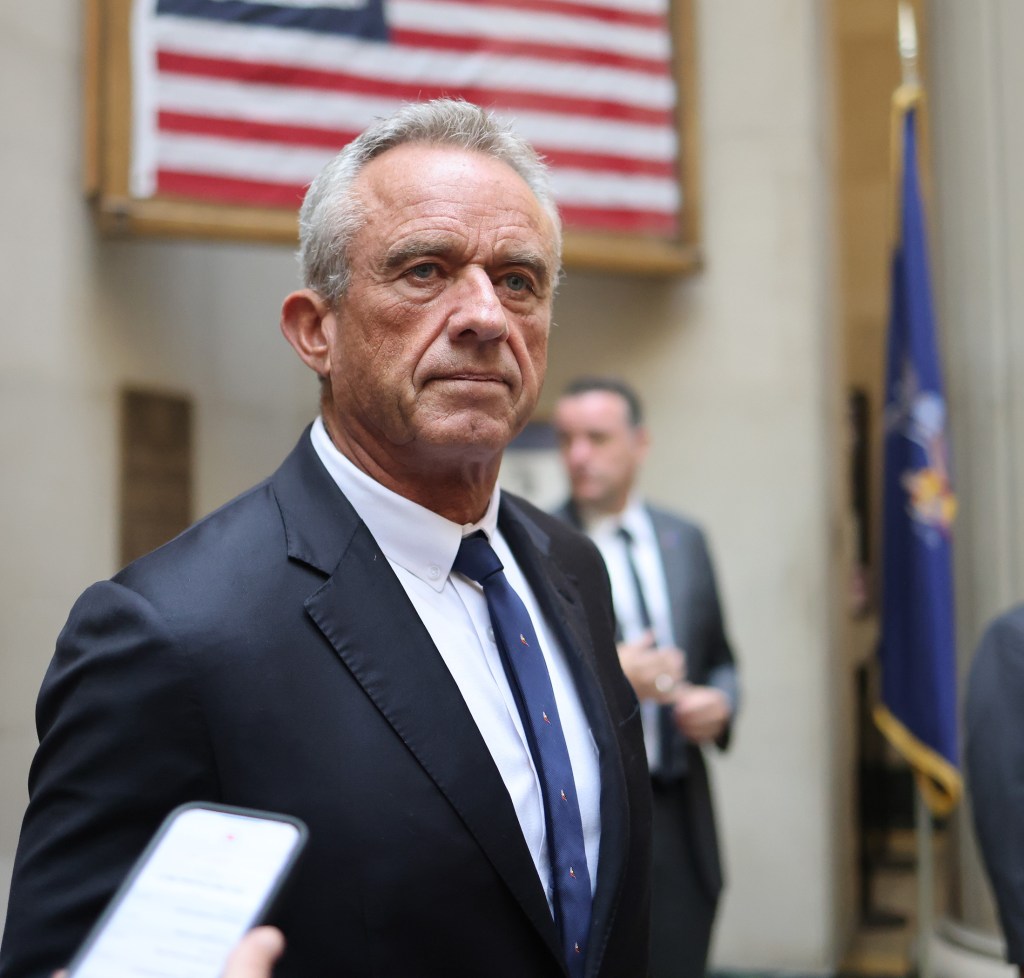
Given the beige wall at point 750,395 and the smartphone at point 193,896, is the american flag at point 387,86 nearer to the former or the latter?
the beige wall at point 750,395

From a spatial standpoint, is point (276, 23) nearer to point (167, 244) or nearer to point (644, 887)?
point (167, 244)

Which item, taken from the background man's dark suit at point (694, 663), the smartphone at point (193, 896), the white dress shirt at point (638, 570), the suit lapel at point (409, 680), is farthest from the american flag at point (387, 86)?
the smartphone at point (193, 896)

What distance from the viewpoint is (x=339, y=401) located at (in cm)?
181

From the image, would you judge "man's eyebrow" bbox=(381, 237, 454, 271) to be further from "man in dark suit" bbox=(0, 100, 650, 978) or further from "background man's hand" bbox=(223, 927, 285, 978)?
"background man's hand" bbox=(223, 927, 285, 978)

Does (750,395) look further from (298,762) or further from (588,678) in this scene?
(298,762)

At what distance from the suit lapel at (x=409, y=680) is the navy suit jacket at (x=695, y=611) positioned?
2.38m

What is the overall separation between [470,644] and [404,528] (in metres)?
0.18

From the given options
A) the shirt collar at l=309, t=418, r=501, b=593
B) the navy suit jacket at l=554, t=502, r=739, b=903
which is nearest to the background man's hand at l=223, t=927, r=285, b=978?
the shirt collar at l=309, t=418, r=501, b=593

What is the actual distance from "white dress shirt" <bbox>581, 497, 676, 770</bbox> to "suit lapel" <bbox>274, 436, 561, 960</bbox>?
2.37 m

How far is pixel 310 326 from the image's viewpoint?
186cm

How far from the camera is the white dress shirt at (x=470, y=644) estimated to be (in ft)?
5.38

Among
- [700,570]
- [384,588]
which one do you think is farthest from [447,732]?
[700,570]

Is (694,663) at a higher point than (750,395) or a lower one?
lower

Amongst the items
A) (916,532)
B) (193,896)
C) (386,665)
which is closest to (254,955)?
(193,896)
